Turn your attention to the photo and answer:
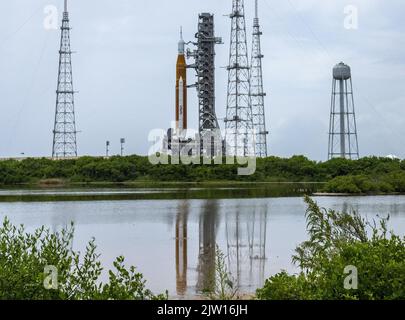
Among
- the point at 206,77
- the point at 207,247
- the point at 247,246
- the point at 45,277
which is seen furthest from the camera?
the point at 206,77

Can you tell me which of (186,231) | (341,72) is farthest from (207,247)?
(341,72)

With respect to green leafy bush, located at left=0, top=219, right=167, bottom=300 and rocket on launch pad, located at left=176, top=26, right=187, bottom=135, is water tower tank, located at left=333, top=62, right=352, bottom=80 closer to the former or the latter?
rocket on launch pad, located at left=176, top=26, right=187, bottom=135

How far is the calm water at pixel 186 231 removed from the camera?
15.8 m

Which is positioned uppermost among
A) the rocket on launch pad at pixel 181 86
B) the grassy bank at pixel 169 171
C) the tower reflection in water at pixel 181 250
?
the rocket on launch pad at pixel 181 86

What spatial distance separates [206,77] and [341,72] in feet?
45.2

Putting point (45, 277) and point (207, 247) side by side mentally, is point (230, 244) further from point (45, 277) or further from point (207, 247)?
point (45, 277)

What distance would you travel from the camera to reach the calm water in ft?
51.9

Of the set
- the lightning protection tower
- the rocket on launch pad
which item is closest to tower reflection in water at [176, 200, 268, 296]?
the lightning protection tower

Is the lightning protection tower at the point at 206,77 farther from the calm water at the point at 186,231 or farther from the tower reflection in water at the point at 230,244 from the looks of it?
the tower reflection in water at the point at 230,244

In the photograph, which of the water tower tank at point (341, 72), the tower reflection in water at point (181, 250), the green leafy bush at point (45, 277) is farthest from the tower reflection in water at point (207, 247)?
the water tower tank at point (341, 72)

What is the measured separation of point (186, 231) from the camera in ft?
81.1

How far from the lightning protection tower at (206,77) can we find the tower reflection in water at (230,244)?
3001 cm

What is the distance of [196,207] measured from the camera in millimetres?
35188
